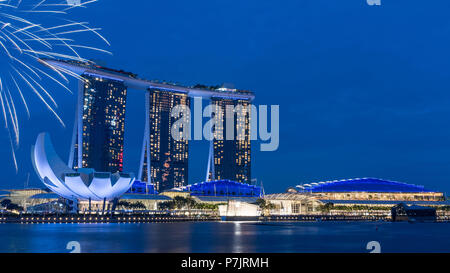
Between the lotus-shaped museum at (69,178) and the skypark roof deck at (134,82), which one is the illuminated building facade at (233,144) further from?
the lotus-shaped museum at (69,178)

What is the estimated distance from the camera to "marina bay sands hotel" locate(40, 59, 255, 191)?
145 m

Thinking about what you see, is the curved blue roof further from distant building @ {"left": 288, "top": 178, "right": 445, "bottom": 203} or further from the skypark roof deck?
the skypark roof deck

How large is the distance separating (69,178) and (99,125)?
71.7 m

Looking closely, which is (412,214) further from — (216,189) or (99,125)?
(99,125)

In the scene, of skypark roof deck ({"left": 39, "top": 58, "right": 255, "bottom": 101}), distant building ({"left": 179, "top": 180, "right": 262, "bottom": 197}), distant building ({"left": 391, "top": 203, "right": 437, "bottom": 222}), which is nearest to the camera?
distant building ({"left": 391, "top": 203, "right": 437, "bottom": 222})

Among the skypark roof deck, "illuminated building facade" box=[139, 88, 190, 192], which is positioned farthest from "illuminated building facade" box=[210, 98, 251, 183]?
"illuminated building facade" box=[139, 88, 190, 192]

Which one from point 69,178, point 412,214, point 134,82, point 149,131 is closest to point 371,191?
point 412,214

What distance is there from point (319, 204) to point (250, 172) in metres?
63.3

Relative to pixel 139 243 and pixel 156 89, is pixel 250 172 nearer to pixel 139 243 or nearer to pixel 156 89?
pixel 156 89

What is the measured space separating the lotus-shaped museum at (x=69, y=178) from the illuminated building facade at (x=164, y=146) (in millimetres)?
83567

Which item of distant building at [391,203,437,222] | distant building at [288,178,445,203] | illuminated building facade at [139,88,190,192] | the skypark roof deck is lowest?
distant building at [391,203,437,222]

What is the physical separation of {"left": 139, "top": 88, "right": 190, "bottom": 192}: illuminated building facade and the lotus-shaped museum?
83.6 m

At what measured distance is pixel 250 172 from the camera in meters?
187
